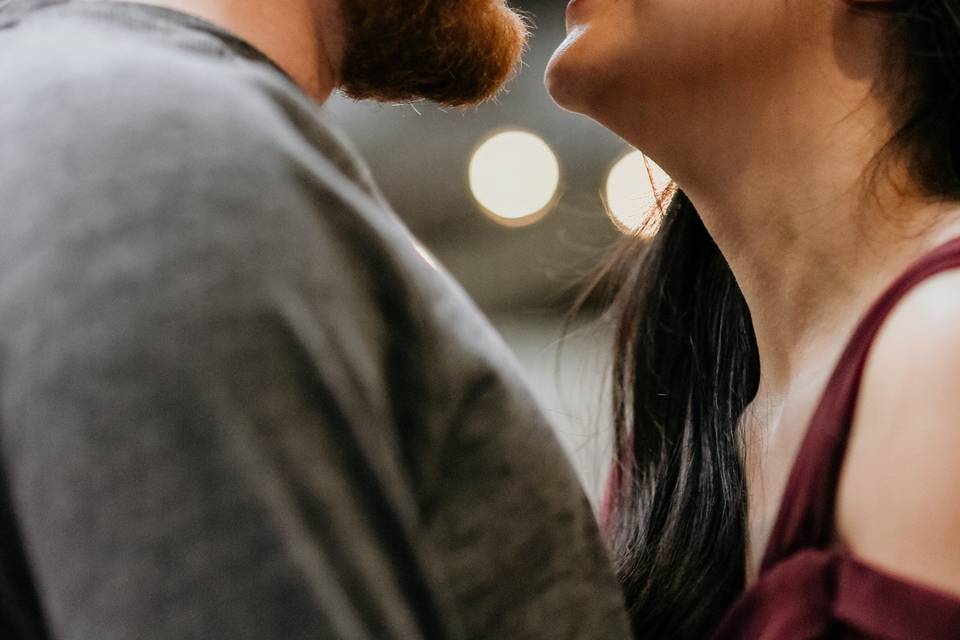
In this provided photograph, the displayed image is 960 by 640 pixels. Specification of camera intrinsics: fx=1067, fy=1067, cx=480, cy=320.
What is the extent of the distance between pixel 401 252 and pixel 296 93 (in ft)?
0.40

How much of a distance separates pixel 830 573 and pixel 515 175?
10.9 feet

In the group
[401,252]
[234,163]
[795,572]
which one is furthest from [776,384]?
[234,163]

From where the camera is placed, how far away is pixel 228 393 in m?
0.48

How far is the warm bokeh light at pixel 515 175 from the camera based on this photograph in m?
3.99

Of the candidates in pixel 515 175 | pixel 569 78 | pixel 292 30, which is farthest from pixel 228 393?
pixel 515 175

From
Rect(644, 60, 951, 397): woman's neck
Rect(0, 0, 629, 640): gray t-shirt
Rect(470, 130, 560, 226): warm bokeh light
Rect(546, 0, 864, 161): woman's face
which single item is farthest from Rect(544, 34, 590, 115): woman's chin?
Rect(470, 130, 560, 226): warm bokeh light

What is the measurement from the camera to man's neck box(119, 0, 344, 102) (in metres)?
0.67

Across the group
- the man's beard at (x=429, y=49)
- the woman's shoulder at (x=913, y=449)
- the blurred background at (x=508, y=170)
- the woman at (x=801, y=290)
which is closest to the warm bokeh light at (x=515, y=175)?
the blurred background at (x=508, y=170)

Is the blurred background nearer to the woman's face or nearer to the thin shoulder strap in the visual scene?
the woman's face

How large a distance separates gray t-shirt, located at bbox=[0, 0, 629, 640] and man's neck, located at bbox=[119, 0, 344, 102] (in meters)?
0.06

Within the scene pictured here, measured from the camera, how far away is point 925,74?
1.02 m

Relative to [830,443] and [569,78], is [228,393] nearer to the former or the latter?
[830,443]

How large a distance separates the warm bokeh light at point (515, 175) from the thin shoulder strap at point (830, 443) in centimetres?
316

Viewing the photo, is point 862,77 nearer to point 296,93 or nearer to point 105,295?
point 296,93
